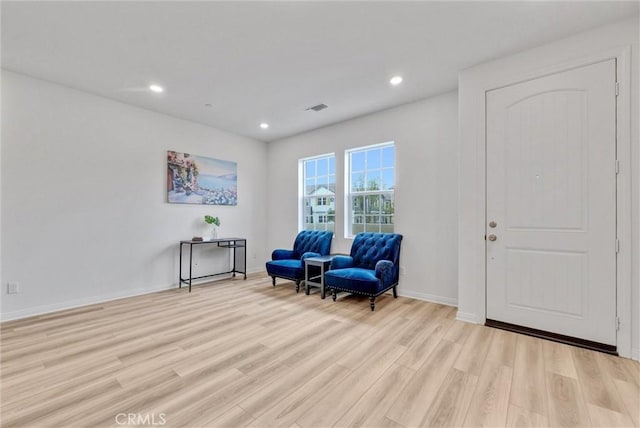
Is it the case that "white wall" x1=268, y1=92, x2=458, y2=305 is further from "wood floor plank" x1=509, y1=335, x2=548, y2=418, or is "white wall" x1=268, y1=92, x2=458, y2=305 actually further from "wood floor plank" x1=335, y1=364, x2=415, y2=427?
"wood floor plank" x1=335, y1=364, x2=415, y2=427

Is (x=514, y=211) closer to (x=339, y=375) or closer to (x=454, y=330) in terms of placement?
(x=454, y=330)

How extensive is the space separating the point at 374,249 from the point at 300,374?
7.20ft

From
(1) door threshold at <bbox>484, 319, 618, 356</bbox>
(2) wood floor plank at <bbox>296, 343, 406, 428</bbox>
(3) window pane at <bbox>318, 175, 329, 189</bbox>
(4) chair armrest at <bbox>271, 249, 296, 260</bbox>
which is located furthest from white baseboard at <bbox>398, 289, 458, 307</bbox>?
(3) window pane at <bbox>318, 175, 329, 189</bbox>

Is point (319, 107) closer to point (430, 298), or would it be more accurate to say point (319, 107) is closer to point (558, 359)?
point (430, 298)

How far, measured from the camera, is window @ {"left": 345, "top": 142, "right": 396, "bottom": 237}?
13.7 ft

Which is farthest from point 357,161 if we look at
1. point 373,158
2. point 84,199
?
point 84,199

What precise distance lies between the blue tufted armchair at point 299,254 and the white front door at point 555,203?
2.42 metres

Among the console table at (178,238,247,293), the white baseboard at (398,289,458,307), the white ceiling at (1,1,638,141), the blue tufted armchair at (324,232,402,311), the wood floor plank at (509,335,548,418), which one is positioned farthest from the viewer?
the console table at (178,238,247,293)

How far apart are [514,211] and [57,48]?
475 cm

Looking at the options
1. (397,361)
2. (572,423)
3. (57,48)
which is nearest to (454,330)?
(397,361)

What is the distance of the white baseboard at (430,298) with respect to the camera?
3.48 meters

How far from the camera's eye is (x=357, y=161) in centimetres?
454

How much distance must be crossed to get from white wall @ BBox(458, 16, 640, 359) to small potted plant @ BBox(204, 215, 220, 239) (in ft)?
12.5

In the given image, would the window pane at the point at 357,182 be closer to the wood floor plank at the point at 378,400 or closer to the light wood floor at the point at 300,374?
the light wood floor at the point at 300,374
